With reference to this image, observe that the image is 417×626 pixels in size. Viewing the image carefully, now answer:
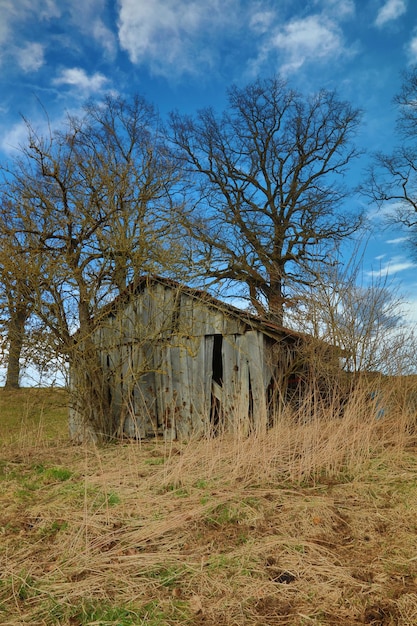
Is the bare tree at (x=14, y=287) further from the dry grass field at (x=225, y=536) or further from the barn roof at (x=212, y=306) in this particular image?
the dry grass field at (x=225, y=536)

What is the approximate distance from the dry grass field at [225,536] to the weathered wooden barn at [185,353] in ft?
10.9

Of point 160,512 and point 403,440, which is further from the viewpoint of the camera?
point 403,440

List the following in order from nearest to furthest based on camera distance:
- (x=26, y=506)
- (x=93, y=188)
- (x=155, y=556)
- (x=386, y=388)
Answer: (x=155, y=556), (x=26, y=506), (x=386, y=388), (x=93, y=188)

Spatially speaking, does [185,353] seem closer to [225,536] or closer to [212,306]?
[212,306]

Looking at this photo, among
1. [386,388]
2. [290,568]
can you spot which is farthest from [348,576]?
[386,388]

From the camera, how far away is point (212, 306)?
11.1 m

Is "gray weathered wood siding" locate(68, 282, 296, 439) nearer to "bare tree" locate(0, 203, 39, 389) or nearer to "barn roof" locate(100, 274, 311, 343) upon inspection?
"barn roof" locate(100, 274, 311, 343)

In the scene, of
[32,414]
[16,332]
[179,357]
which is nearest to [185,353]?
[179,357]

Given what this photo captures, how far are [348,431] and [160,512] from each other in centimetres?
361

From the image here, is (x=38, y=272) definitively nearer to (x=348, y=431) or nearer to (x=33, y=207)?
(x=33, y=207)

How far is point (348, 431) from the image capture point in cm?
735

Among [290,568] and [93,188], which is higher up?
[93,188]

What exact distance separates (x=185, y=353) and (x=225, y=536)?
23.9 ft

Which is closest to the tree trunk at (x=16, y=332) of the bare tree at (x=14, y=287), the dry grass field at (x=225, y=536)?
the bare tree at (x=14, y=287)
